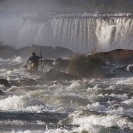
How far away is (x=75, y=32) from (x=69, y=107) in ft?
110

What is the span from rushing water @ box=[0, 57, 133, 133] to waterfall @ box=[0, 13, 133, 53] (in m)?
19.4

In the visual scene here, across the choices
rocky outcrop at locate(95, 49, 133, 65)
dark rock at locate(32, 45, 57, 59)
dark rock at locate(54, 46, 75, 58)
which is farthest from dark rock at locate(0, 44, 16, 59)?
rocky outcrop at locate(95, 49, 133, 65)

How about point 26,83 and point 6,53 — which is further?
point 6,53

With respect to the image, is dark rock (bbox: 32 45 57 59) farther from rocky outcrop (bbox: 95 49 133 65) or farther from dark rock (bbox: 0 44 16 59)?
rocky outcrop (bbox: 95 49 133 65)

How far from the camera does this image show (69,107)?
21.9 meters

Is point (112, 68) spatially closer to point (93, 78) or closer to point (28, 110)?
point (93, 78)

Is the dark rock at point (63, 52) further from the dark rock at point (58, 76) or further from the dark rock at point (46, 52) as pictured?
the dark rock at point (58, 76)

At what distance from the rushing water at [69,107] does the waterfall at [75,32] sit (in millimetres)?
19444

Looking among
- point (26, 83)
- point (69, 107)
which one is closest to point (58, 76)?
point (26, 83)

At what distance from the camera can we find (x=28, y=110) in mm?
21078

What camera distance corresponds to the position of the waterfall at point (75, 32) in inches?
2020

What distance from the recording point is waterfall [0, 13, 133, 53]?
5131 centimetres

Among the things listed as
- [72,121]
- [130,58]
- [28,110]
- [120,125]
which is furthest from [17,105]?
[130,58]

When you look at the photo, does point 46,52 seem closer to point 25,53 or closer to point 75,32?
point 25,53
